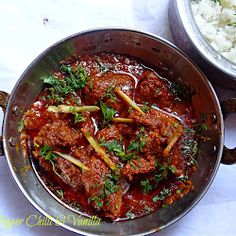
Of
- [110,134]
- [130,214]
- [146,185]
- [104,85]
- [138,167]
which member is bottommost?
[130,214]

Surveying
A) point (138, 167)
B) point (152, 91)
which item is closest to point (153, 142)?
point (138, 167)

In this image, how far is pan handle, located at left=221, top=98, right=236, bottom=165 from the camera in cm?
209

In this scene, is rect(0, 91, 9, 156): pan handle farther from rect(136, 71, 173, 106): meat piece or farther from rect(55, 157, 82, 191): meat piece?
rect(136, 71, 173, 106): meat piece

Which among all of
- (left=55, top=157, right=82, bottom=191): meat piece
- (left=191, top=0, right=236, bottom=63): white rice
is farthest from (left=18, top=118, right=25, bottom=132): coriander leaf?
(left=191, top=0, right=236, bottom=63): white rice

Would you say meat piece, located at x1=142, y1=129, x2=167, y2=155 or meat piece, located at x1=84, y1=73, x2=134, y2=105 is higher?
meat piece, located at x1=84, y1=73, x2=134, y2=105

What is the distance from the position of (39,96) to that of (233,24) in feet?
3.28

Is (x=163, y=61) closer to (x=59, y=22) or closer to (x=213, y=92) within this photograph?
(x=213, y=92)


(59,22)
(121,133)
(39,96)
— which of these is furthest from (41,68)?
(121,133)

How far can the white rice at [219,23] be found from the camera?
2.17 metres

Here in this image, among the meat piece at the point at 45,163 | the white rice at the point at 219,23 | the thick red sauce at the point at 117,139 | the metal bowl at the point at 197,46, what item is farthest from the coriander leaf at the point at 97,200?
the white rice at the point at 219,23

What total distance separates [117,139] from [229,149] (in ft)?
1.71

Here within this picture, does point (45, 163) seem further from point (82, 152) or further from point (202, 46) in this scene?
point (202, 46)

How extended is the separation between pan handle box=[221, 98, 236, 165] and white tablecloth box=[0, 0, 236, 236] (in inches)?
7.8

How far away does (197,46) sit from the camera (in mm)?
2061
